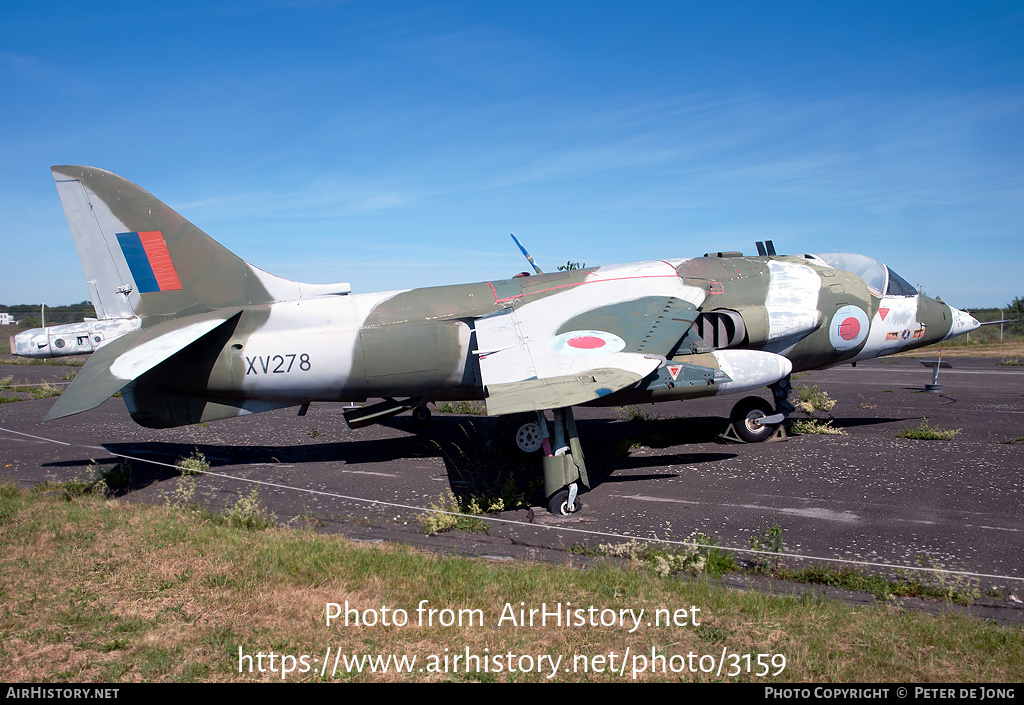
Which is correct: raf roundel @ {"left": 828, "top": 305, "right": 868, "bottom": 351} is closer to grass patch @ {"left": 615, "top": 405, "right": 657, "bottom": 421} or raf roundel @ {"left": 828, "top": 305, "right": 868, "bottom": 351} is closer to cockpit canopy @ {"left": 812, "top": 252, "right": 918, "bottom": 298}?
cockpit canopy @ {"left": 812, "top": 252, "right": 918, "bottom": 298}

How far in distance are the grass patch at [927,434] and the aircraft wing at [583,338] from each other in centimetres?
562

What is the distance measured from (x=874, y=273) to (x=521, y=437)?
919 centimetres

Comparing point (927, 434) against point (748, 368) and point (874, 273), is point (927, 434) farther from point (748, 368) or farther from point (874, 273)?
point (748, 368)

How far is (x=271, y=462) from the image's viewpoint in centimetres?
1273

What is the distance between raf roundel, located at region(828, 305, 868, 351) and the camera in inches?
527

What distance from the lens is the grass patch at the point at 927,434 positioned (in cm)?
1291

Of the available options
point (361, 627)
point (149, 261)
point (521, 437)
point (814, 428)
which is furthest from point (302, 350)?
point (814, 428)

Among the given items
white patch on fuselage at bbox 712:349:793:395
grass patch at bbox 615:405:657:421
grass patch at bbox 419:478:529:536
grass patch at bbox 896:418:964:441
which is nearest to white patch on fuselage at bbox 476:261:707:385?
white patch on fuselage at bbox 712:349:793:395

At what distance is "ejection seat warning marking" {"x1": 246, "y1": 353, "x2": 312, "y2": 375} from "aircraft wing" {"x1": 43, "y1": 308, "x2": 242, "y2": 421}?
906mm

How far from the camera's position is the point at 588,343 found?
10.6 m

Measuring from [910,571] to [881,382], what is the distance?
19248 mm

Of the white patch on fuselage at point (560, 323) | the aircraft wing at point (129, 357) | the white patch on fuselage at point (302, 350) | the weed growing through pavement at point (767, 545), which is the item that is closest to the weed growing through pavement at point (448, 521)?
the white patch on fuselage at point (560, 323)

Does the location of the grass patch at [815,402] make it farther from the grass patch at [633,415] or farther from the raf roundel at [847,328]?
the grass patch at [633,415]
